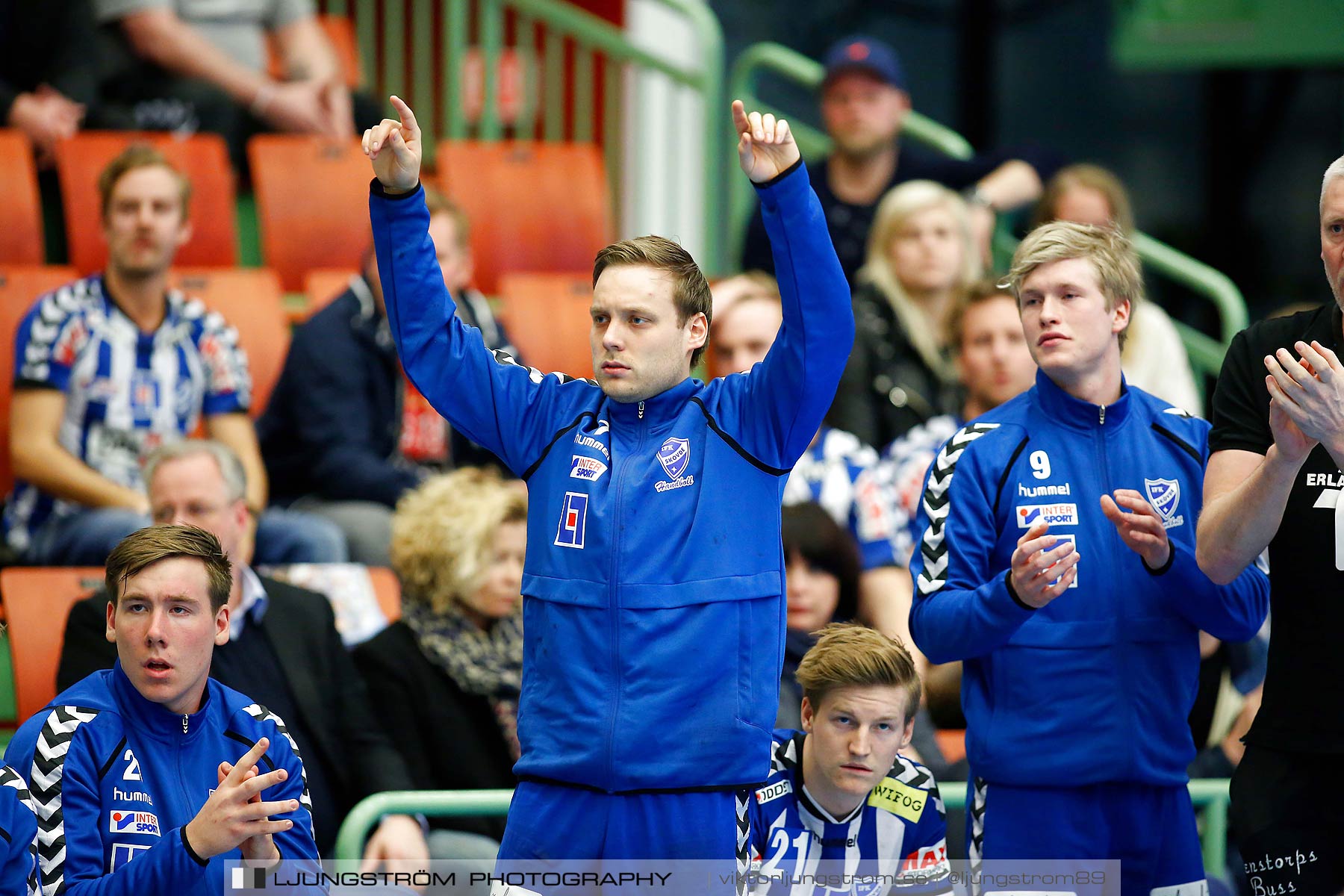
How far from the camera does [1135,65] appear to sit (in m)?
8.88

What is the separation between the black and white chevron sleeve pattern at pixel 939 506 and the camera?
12.0ft

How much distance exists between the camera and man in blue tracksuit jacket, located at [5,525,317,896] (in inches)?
130

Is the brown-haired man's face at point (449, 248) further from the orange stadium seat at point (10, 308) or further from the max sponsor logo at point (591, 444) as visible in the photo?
the max sponsor logo at point (591, 444)

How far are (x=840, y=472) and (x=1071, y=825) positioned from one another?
2.19 meters

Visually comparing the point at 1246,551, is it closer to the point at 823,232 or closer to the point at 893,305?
the point at 823,232

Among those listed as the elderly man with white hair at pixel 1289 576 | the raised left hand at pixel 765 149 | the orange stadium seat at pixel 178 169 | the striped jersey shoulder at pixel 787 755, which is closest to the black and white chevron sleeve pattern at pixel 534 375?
the raised left hand at pixel 765 149

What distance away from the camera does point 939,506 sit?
3707mm

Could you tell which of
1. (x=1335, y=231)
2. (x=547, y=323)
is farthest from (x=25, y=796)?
(x=547, y=323)

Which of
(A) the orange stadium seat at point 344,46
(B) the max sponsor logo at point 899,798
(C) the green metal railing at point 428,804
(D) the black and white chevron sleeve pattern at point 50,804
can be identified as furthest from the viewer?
(A) the orange stadium seat at point 344,46

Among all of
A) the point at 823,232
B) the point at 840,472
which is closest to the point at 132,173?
the point at 840,472

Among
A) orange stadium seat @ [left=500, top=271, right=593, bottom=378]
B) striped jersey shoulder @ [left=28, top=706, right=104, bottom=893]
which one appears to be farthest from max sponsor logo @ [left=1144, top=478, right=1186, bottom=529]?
orange stadium seat @ [left=500, top=271, right=593, bottom=378]

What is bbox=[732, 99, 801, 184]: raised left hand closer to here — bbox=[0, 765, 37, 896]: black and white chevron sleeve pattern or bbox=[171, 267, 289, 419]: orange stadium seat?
bbox=[0, 765, 37, 896]: black and white chevron sleeve pattern

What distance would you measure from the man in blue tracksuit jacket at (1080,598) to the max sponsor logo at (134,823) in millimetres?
1582

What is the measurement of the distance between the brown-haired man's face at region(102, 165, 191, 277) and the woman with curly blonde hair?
1364 mm
